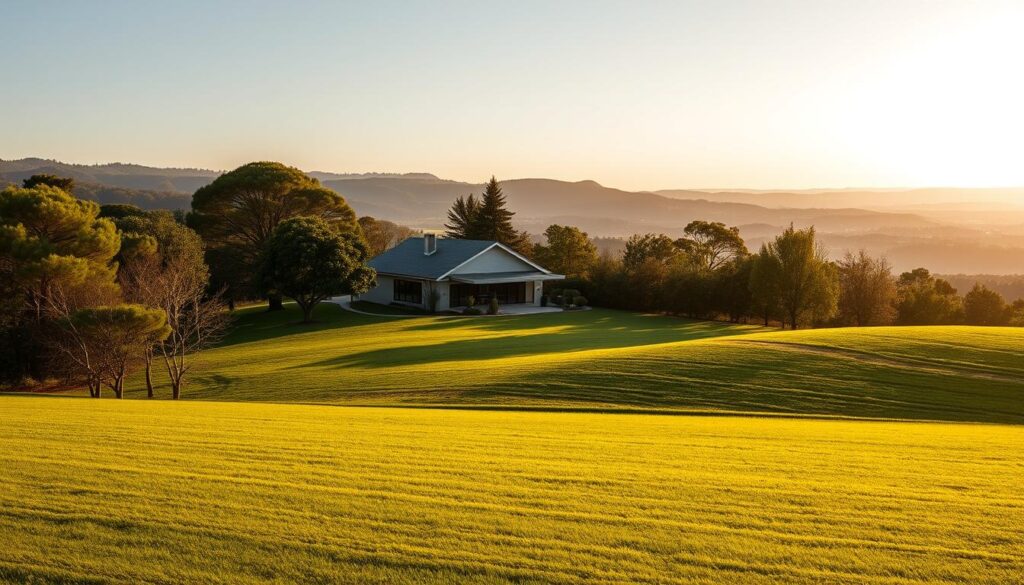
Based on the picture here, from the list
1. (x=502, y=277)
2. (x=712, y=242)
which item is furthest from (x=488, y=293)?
(x=712, y=242)

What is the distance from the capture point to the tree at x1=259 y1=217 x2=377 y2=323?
44500mm

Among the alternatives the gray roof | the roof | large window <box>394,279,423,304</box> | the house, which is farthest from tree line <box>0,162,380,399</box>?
the roof

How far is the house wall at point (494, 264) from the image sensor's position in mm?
52625

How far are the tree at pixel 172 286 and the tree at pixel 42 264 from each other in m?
1.95

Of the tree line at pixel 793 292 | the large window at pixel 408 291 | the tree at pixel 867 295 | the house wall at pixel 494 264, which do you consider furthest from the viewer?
the large window at pixel 408 291

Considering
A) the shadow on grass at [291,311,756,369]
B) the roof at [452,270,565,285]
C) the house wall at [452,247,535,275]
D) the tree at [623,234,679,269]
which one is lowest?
the shadow on grass at [291,311,756,369]

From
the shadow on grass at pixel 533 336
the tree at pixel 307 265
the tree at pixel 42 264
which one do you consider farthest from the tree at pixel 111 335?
the tree at pixel 307 265

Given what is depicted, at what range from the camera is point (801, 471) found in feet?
31.0

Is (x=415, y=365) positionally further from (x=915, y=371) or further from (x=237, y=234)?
(x=237, y=234)

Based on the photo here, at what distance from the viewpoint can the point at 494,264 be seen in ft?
177

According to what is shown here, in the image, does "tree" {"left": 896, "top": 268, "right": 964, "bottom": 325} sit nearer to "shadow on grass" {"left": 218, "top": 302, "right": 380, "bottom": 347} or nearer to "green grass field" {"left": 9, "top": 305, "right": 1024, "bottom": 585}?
"green grass field" {"left": 9, "top": 305, "right": 1024, "bottom": 585}

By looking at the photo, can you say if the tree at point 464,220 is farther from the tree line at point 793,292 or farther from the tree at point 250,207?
the tree line at point 793,292

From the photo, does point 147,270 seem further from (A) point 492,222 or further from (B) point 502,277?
(A) point 492,222

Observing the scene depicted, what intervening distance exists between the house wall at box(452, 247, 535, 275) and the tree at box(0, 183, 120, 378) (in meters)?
25.5
